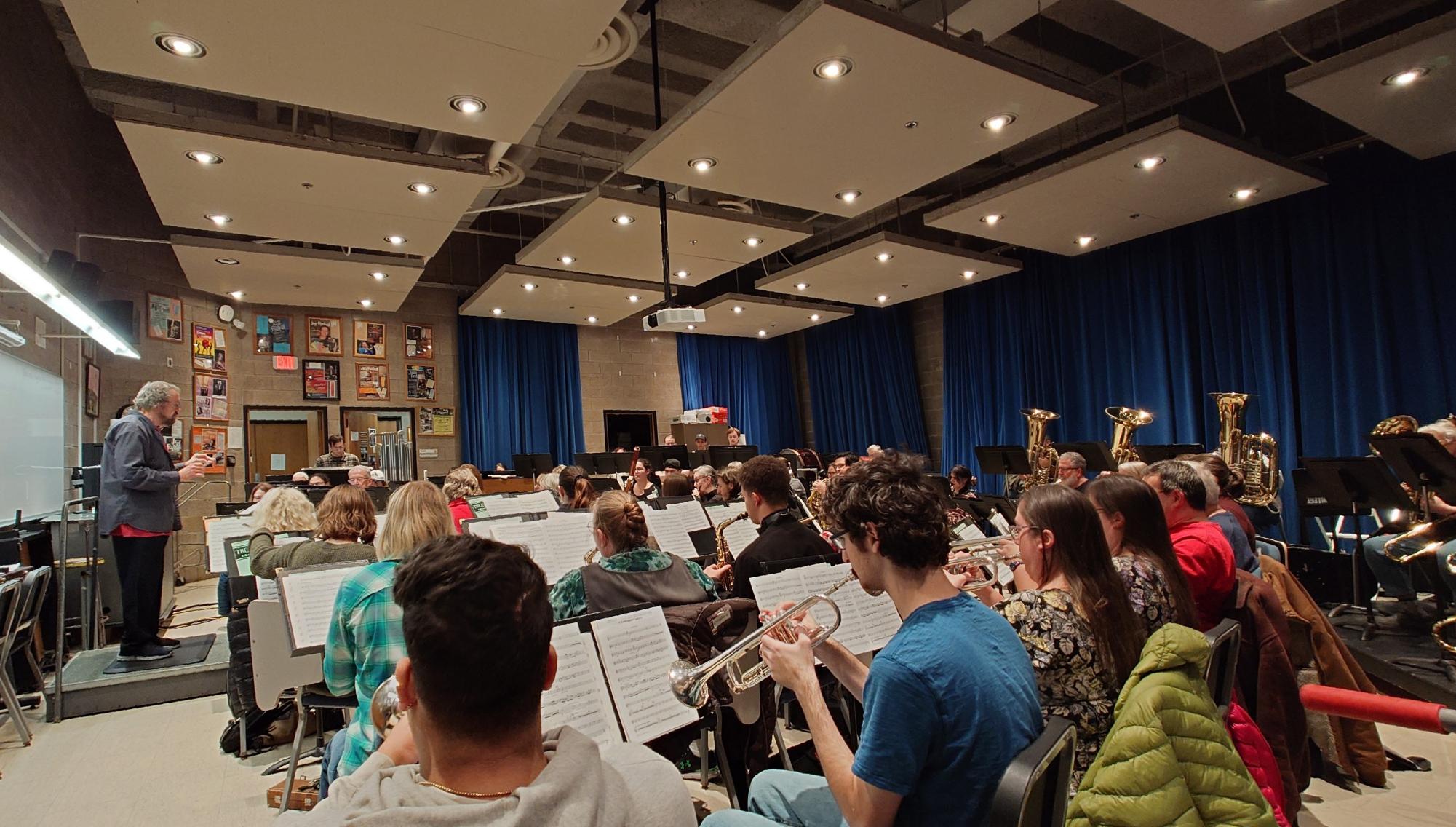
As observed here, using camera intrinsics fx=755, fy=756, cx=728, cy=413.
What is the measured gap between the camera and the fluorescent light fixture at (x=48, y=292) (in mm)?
3518

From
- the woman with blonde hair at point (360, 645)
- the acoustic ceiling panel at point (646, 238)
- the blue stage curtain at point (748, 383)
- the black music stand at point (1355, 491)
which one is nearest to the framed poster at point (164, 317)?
the acoustic ceiling panel at point (646, 238)

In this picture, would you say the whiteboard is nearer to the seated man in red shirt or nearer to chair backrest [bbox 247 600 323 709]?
chair backrest [bbox 247 600 323 709]

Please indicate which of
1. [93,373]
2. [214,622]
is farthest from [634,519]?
[93,373]

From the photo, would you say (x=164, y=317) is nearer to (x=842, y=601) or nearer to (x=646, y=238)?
(x=646, y=238)

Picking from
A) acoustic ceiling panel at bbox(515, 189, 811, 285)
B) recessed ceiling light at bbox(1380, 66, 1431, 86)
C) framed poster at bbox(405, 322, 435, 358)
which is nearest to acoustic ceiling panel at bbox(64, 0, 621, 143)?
acoustic ceiling panel at bbox(515, 189, 811, 285)

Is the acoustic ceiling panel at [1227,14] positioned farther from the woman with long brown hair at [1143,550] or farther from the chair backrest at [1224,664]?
the chair backrest at [1224,664]

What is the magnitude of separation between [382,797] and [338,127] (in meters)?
8.25

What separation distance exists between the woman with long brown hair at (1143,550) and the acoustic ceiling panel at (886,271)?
621cm

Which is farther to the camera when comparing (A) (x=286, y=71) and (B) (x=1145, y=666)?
(A) (x=286, y=71)

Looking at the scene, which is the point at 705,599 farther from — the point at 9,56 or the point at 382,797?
the point at 9,56

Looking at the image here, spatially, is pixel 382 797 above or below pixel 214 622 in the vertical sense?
above

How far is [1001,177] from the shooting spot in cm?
925

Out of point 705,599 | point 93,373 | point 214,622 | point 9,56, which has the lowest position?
point 214,622

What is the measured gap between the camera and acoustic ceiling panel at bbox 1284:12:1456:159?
4.47 metres
